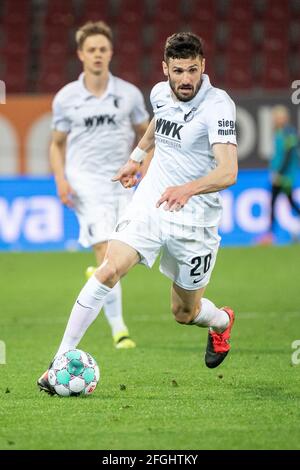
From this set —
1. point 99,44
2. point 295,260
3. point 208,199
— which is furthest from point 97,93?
point 295,260

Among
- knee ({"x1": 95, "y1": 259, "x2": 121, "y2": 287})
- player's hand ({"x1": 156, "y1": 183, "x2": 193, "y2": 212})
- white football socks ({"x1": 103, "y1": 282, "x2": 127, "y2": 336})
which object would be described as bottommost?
white football socks ({"x1": 103, "y1": 282, "x2": 127, "y2": 336})

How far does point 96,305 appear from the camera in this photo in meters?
6.64

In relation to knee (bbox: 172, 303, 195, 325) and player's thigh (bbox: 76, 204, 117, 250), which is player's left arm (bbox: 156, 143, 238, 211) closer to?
knee (bbox: 172, 303, 195, 325)

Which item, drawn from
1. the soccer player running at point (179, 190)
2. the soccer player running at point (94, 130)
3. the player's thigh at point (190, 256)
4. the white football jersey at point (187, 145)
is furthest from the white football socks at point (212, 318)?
the soccer player running at point (94, 130)

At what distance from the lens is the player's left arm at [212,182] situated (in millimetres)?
6172

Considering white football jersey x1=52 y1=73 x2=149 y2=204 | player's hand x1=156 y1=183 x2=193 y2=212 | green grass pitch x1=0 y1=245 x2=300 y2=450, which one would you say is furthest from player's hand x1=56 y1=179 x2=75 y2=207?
player's hand x1=156 y1=183 x2=193 y2=212

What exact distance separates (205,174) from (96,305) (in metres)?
1.11

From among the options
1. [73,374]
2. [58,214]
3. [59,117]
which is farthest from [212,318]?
[58,214]

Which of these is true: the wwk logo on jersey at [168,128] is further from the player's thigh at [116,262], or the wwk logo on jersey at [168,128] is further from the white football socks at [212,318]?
the white football socks at [212,318]

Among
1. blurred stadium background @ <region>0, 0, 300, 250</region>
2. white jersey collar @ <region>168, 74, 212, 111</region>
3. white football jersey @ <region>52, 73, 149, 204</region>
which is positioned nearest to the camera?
white jersey collar @ <region>168, 74, 212, 111</region>

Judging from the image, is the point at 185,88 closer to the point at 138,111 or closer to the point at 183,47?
the point at 183,47

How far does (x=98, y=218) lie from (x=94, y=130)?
2.65 feet

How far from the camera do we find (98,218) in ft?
30.2

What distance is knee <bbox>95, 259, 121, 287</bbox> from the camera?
6574 millimetres
